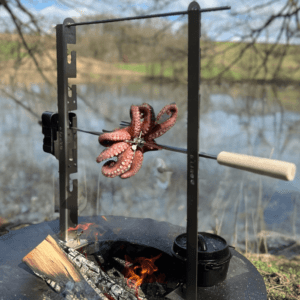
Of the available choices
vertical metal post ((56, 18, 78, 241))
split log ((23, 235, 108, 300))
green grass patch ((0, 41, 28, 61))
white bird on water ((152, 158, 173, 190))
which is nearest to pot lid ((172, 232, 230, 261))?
split log ((23, 235, 108, 300))

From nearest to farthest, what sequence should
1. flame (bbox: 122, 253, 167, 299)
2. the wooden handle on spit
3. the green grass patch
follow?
the wooden handle on spit → flame (bbox: 122, 253, 167, 299) → the green grass patch

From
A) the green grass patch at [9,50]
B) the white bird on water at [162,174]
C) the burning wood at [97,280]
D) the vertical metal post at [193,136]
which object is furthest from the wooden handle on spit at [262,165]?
the green grass patch at [9,50]

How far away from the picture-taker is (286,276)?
2.65 metres

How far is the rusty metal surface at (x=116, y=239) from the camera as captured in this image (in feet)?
4.30

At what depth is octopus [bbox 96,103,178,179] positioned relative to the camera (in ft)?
4.34

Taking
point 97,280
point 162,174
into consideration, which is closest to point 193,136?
point 97,280

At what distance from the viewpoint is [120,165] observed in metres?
1.31

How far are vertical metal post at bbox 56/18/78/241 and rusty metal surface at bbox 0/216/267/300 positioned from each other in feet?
0.66

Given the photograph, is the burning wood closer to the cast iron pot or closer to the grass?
the cast iron pot

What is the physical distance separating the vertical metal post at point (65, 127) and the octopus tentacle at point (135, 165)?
1.50ft

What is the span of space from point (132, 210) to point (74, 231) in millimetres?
2944

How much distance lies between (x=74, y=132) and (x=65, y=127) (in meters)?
0.06

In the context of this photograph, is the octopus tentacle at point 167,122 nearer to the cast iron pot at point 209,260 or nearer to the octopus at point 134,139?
the octopus at point 134,139

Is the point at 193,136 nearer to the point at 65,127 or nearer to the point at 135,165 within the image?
the point at 135,165
